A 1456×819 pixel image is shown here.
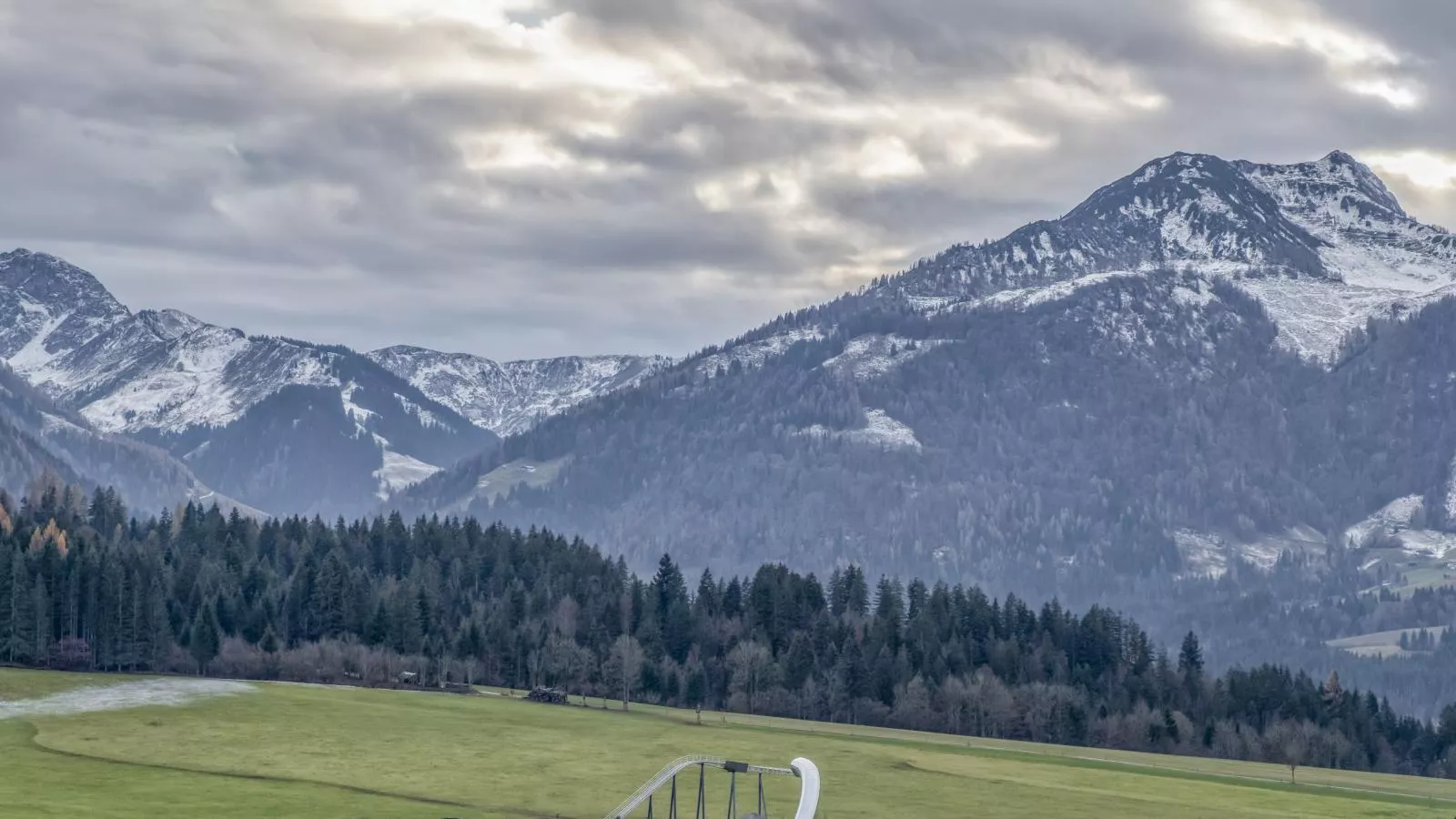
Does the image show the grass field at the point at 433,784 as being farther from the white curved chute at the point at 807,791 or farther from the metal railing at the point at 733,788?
the white curved chute at the point at 807,791

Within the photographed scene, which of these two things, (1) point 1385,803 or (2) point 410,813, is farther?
(1) point 1385,803

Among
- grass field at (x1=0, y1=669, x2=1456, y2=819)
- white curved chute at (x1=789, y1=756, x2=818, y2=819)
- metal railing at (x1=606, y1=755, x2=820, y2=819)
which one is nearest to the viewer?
white curved chute at (x1=789, y1=756, x2=818, y2=819)

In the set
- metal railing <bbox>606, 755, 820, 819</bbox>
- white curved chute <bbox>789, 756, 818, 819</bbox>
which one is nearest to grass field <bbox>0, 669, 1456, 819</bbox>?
metal railing <bbox>606, 755, 820, 819</bbox>

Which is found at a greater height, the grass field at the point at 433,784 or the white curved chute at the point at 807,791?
the white curved chute at the point at 807,791

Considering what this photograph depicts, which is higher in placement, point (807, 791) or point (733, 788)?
point (807, 791)

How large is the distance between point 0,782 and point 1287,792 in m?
132

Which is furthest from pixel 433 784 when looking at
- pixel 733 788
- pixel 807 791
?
pixel 807 791

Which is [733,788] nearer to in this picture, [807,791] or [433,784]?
[807,791]

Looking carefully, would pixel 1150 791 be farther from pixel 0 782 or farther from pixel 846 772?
pixel 0 782

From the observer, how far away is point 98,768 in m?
170

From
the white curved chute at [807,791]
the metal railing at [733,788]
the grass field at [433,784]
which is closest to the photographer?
the white curved chute at [807,791]

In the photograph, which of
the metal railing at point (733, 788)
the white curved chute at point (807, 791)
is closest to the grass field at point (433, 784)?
the metal railing at point (733, 788)

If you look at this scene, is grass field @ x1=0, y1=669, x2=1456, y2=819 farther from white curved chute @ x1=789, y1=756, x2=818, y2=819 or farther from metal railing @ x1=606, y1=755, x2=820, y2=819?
white curved chute @ x1=789, y1=756, x2=818, y2=819

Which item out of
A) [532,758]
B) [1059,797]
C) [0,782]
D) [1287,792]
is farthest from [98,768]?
[1287,792]
